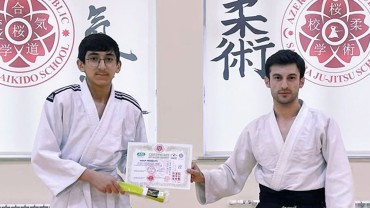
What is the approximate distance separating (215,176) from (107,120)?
0.70 m

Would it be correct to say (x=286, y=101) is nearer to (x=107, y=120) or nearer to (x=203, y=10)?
(x=107, y=120)

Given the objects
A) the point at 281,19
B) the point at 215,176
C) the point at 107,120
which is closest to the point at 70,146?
the point at 107,120

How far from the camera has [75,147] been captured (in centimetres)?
229

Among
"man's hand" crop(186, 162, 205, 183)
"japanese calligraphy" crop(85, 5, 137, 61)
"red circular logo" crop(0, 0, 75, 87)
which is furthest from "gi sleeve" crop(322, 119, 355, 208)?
"red circular logo" crop(0, 0, 75, 87)

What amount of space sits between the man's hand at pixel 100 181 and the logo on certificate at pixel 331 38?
1.96 meters

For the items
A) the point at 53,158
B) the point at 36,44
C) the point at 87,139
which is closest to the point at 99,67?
the point at 87,139

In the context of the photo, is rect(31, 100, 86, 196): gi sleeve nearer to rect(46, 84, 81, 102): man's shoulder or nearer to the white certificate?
rect(46, 84, 81, 102): man's shoulder

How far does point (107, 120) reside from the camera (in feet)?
7.57

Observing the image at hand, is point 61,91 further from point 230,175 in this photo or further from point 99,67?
point 230,175

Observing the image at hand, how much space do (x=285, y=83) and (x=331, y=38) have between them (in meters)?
1.48

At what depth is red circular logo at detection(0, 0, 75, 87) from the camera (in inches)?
141

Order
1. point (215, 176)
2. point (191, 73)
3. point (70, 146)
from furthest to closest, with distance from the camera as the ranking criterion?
point (191, 73) < point (215, 176) < point (70, 146)

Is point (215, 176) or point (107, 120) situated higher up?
point (107, 120)

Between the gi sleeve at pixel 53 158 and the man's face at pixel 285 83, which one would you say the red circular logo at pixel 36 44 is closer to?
the gi sleeve at pixel 53 158
